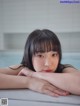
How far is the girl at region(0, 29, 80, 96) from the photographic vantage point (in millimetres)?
478

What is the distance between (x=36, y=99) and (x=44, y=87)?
0.03 m

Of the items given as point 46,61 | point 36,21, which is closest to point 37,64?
point 46,61

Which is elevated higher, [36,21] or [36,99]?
[36,21]

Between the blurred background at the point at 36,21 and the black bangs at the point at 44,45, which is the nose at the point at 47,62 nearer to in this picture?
the black bangs at the point at 44,45

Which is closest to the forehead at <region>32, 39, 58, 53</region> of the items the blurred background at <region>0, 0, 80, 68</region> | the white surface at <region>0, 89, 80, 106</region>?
the white surface at <region>0, 89, 80, 106</region>

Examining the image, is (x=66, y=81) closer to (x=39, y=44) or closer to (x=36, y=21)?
(x=39, y=44)

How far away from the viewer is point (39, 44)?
57cm

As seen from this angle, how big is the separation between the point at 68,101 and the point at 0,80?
15cm

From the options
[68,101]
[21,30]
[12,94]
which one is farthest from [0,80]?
[21,30]

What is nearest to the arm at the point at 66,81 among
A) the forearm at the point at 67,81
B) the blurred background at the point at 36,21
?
the forearm at the point at 67,81

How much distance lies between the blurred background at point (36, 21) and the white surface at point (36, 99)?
3.62 meters

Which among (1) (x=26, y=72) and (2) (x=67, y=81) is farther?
(1) (x=26, y=72)

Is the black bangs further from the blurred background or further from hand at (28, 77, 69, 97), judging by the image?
the blurred background

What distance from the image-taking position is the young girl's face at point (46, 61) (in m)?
0.54
